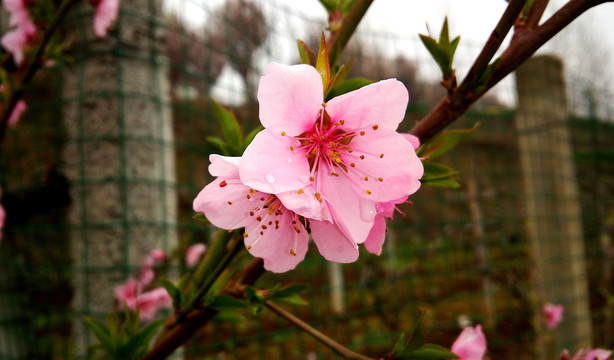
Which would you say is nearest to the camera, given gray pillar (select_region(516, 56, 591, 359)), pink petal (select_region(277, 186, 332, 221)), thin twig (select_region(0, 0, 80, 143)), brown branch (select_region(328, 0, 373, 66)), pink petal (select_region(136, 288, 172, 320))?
pink petal (select_region(277, 186, 332, 221))

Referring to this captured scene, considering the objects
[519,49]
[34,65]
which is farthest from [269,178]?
[34,65]

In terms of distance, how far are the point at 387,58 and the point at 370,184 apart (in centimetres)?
242

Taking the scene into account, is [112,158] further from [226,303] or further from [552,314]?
[552,314]

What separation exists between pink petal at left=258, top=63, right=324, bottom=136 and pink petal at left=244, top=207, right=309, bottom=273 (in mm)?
84

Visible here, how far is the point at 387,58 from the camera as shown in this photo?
8.79 feet

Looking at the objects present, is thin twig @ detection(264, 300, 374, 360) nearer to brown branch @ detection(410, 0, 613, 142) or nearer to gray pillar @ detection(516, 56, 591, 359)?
Result: brown branch @ detection(410, 0, 613, 142)

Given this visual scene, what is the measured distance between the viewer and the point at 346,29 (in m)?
0.45

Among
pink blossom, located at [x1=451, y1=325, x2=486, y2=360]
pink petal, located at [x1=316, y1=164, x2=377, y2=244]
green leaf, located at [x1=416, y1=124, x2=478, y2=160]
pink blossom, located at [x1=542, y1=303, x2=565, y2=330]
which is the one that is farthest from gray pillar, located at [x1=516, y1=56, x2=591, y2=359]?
pink petal, located at [x1=316, y1=164, x2=377, y2=244]

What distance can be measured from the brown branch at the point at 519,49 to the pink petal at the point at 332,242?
131 millimetres

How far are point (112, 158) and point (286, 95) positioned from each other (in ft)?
3.33

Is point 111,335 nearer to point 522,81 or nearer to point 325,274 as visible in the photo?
point 522,81

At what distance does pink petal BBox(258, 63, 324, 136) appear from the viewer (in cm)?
35

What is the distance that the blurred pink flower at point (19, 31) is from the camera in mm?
847

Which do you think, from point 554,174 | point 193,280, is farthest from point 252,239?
point 554,174
